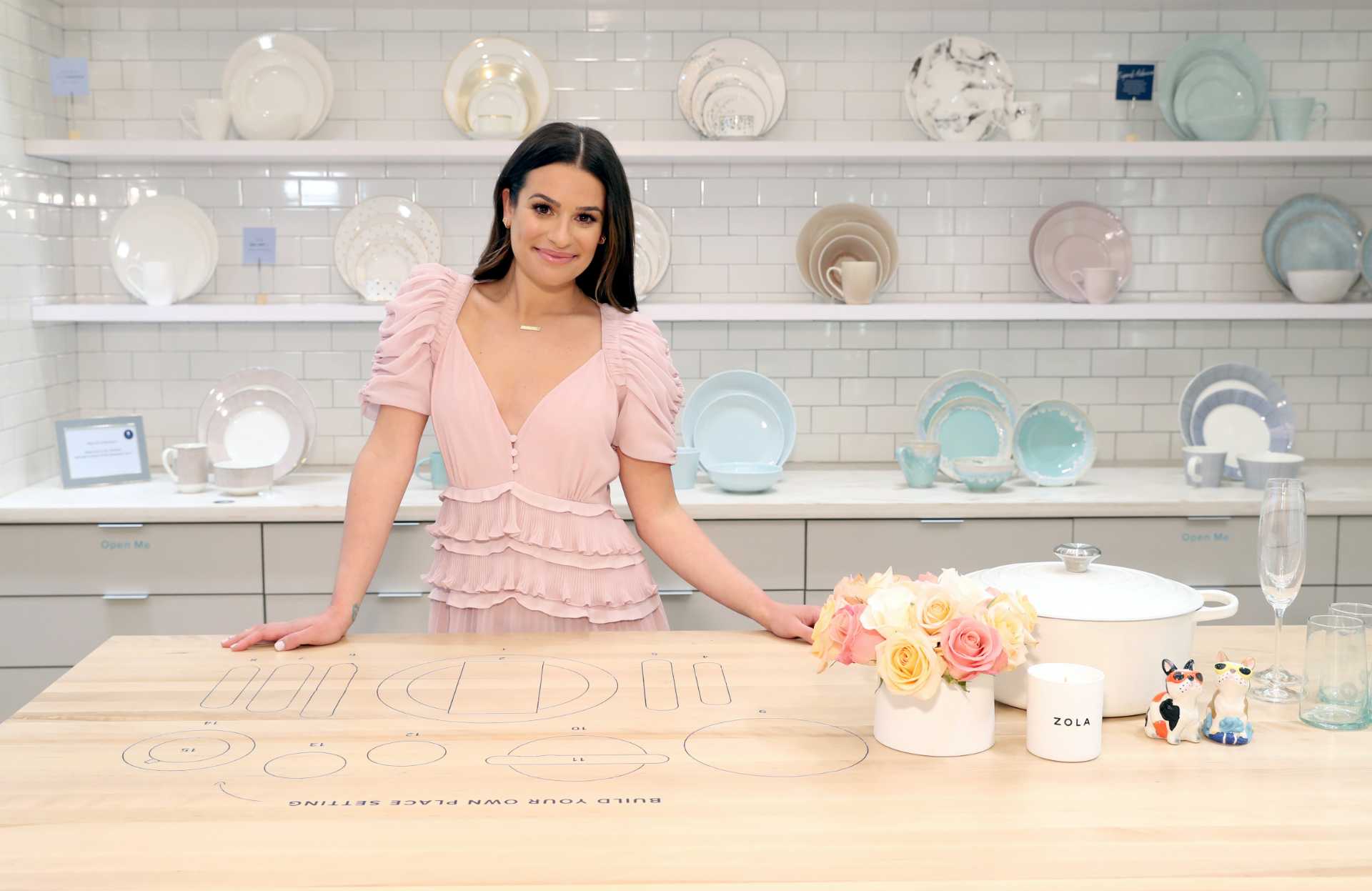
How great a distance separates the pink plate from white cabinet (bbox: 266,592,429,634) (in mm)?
2157

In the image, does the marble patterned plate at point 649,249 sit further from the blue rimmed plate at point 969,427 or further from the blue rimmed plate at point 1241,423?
the blue rimmed plate at point 1241,423

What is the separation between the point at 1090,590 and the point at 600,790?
27.6 inches

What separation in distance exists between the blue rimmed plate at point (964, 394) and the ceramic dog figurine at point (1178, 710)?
7.49 ft

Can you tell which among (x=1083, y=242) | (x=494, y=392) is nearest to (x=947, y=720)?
(x=494, y=392)

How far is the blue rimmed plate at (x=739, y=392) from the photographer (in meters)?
3.77

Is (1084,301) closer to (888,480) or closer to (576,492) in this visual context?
(888,480)

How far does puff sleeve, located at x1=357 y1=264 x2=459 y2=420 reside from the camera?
7.24 feet

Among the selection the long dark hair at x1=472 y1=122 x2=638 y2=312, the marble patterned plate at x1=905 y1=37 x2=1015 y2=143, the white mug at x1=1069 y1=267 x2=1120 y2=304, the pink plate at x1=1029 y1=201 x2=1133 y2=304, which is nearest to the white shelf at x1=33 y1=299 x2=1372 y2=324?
the white mug at x1=1069 y1=267 x2=1120 y2=304

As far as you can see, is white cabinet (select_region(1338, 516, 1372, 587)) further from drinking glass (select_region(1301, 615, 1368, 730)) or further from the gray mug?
drinking glass (select_region(1301, 615, 1368, 730))

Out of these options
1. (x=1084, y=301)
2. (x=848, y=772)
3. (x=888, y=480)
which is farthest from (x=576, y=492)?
(x=1084, y=301)

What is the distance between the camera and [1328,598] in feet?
11.2

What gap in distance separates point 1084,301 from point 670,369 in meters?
2.01

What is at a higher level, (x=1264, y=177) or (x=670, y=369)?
(x=1264, y=177)

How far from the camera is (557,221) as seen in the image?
2164 millimetres
